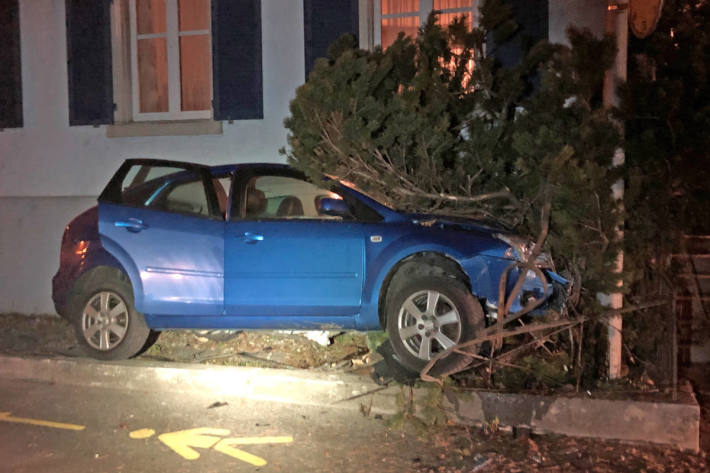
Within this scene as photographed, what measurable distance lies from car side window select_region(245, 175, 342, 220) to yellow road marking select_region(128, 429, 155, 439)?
1.96 m

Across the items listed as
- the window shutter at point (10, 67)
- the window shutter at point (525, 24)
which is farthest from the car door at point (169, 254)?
the window shutter at point (10, 67)

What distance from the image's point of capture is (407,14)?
827 cm

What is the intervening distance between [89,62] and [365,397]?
587 centimetres

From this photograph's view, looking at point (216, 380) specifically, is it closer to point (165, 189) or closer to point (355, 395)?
point (355, 395)

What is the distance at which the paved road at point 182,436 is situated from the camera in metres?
4.58

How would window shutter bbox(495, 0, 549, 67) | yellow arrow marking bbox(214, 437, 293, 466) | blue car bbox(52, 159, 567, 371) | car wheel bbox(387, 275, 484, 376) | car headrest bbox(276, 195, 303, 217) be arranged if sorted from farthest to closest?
window shutter bbox(495, 0, 549, 67) → car headrest bbox(276, 195, 303, 217) → blue car bbox(52, 159, 567, 371) → car wheel bbox(387, 275, 484, 376) → yellow arrow marking bbox(214, 437, 293, 466)

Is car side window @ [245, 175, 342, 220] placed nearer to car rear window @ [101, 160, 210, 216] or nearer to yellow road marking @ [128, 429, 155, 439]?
car rear window @ [101, 160, 210, 216]

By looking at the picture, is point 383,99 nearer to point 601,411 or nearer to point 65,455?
point 601,411

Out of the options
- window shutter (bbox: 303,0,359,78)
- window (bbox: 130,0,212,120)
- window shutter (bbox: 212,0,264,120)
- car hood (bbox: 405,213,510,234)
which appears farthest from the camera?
window (bbox: 130,0,212,120)

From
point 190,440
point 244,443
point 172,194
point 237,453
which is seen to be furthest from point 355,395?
→ point 172,194

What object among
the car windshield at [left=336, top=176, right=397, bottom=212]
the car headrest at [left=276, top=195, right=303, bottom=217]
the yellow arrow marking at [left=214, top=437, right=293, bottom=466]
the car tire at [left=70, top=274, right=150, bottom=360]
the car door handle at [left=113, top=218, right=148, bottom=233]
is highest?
the car windshield at [left=336, top=176, right=397, bottom=212]

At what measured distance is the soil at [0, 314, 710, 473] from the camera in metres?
4.53

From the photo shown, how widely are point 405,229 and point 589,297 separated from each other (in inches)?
60.6

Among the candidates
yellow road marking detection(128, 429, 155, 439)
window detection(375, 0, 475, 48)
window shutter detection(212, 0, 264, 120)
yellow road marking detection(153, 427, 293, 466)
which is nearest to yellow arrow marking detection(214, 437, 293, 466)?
yellow road marking detection(153, 427, 293, 466)
